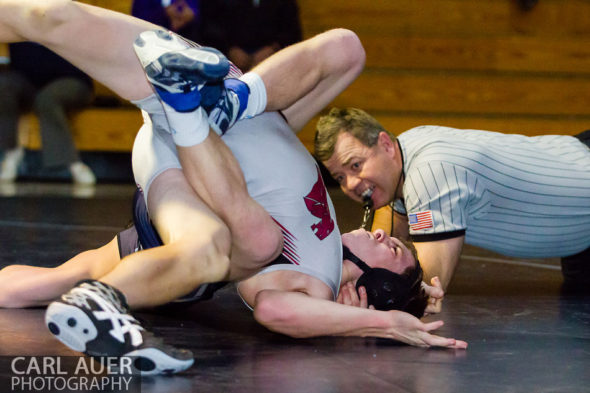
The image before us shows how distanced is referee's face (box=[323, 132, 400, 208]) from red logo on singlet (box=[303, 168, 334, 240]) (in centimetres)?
63

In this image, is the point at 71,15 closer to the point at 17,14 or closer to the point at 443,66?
the point at 17,14

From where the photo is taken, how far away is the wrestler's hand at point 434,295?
2.62 meters

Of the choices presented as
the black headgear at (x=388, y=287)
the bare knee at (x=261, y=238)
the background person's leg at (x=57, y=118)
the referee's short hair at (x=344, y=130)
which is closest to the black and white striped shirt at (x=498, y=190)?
the referee's short hair at (x=344, y=130)

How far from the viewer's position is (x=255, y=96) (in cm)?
249

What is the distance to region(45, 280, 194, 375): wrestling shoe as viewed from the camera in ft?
6.02

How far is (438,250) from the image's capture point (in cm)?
284

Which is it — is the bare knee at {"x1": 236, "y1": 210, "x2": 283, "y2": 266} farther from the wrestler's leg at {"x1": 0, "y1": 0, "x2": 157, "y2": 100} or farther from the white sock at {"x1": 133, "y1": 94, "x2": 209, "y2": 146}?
the wrestler's leg at {"x1": 0, "y1": 0, "x2": 157, "y2": 100}

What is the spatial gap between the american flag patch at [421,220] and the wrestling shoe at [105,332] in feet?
3.84

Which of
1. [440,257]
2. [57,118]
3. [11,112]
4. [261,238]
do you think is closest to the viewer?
[261,238]

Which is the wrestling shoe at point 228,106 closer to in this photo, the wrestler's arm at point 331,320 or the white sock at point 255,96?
the white sock at point 255,96

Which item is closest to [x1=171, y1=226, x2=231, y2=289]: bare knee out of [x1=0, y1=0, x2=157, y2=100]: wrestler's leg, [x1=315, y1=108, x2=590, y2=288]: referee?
[x1=0, y1=0, x2=157, y2=100]: wrestler's leg

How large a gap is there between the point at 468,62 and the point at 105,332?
5.79 m

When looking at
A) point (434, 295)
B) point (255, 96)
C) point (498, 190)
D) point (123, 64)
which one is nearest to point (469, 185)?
point (498, 190)

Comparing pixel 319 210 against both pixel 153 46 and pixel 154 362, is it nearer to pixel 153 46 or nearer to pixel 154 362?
pixel 153 46
